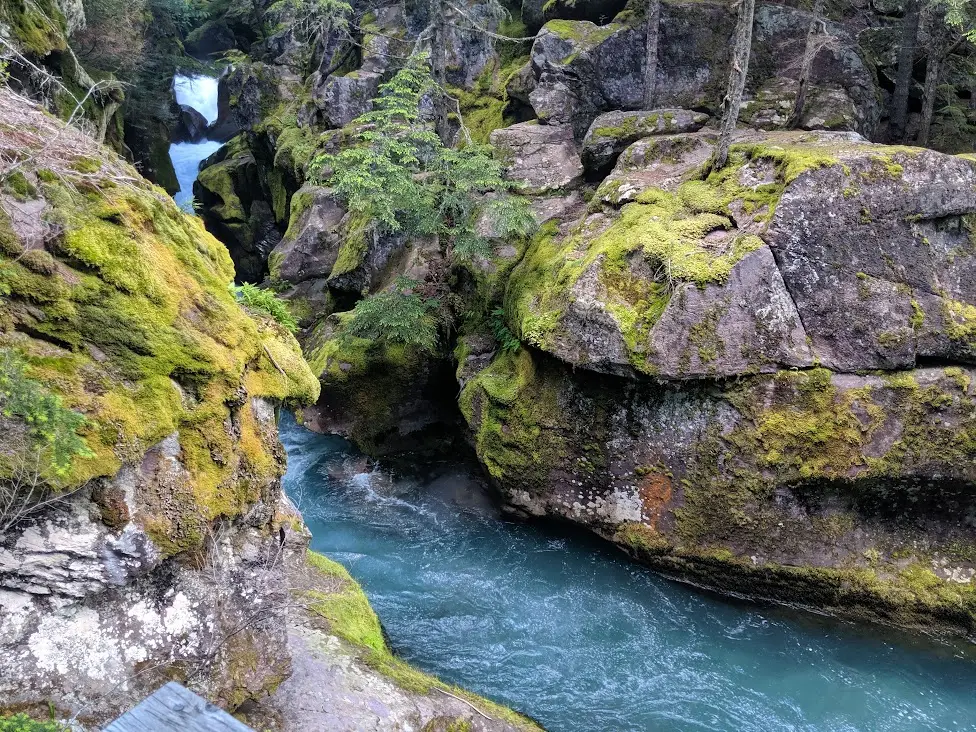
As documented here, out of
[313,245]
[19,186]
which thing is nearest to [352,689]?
[19,186]

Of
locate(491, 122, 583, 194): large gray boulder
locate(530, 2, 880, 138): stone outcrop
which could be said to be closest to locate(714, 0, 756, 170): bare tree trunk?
locate(530, 2, 880, 138): stone outcrop

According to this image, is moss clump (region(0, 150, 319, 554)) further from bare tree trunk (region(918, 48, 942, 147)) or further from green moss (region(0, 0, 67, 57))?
bare tree trunk (region(918, 48, 942, 147))

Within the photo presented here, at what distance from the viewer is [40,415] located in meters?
4.06

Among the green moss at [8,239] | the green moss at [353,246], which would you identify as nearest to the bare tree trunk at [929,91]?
the green moss at [353,246]

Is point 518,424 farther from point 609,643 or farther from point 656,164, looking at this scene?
point 656,164

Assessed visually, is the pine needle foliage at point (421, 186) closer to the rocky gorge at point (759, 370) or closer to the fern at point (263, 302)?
the rocky gorge at point (759, 370)

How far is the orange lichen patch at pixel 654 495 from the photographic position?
979 centimetres

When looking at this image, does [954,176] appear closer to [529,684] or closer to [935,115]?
[935,115]

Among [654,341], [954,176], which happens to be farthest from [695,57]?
[654,341]

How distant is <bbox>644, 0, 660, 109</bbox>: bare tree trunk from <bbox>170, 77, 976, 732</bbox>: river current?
32.9 feet

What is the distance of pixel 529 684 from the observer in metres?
8.09

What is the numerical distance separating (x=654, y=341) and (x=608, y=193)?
3852 millimetres

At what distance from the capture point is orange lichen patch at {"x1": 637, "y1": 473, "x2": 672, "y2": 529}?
9789 millimetres

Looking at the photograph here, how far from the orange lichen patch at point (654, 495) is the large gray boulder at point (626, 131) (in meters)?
7.17
